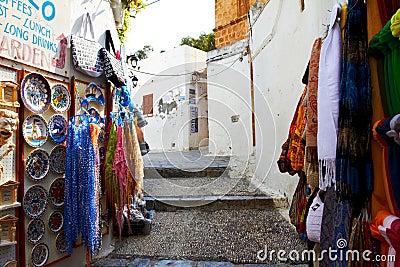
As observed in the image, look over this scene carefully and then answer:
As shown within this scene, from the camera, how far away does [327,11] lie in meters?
1.86

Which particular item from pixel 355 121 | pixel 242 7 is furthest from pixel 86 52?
pixel 242 7

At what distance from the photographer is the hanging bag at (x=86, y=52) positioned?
194 centimetres

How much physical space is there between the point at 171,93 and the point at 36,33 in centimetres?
761

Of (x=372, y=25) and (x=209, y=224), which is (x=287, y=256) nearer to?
(x=209, y=224)

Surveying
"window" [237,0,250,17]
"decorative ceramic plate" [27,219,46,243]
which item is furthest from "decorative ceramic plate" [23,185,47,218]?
"window" [237,0,250,17]

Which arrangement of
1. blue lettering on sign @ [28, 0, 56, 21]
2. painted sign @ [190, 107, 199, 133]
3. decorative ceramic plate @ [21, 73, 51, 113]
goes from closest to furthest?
decorative ceramic plate @ [21, 73, 51, 113] < blue lettering on sign @ [28, 0, 56, 21] < painted sign @ [190, 107, 199, 133]

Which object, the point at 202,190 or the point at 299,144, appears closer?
the point at 299,144

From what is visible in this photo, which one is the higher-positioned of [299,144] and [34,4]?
[34,4]

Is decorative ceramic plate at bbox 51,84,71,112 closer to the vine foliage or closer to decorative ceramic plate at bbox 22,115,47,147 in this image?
decorative ceramic plate at bbox 22,115,47,147

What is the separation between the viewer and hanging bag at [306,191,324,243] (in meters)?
1.34

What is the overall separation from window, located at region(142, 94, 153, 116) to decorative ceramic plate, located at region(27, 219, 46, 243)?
25.9ft

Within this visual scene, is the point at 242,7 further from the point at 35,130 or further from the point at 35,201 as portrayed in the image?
the point at 35,201

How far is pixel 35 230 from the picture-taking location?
1614mm

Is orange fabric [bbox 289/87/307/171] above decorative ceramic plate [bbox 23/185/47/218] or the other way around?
above
